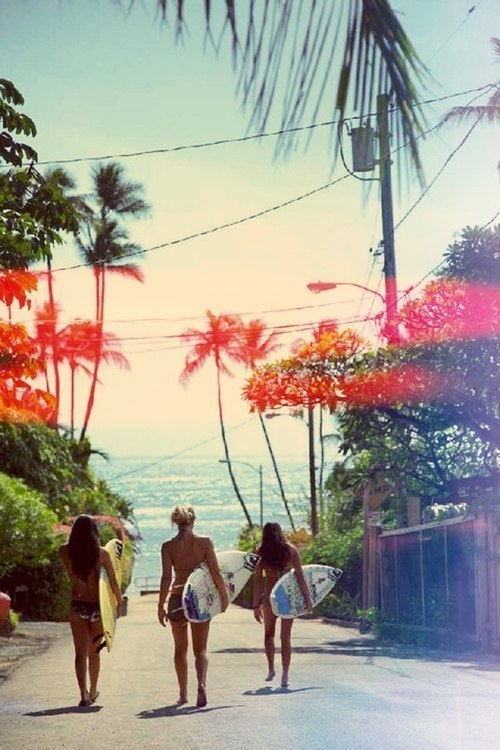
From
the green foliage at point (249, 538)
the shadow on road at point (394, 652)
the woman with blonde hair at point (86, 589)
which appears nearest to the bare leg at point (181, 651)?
the woman with blonde hair at point (86, 589)

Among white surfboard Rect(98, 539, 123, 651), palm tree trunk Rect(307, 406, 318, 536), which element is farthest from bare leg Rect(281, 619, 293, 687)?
palm tree trunk Rect(307, 406, 318, 536)

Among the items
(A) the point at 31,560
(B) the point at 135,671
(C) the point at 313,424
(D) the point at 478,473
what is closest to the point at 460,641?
(B) the point at 135,671

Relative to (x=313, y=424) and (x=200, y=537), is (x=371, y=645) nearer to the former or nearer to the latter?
(x=200, y=537)

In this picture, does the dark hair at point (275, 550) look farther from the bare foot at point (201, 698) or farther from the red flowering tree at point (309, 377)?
the red flowering tree at point (309, 377)

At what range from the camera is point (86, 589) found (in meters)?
11.8

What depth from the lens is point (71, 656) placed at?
20.9 meters

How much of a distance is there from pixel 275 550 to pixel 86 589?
238 cm

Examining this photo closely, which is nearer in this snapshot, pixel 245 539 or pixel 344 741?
pixel 344 741

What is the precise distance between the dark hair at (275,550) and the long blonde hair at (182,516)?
5.83 ft

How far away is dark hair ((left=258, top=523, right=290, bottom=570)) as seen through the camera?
13453 mm

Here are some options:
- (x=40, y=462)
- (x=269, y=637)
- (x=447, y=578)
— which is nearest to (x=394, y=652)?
(x=447, y=578)

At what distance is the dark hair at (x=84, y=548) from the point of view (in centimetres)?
1180

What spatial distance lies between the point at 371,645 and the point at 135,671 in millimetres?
6733

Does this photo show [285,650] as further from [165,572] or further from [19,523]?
[19,523]
